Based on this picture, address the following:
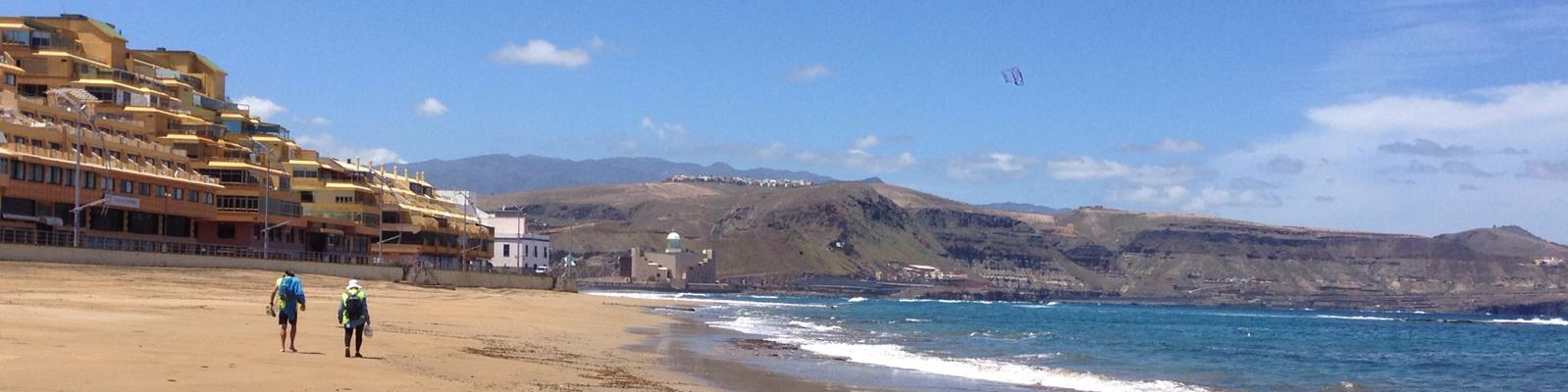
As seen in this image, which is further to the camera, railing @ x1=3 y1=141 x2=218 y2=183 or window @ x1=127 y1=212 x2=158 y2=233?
window @ x1=127 y1=212 x2=158 y2=233

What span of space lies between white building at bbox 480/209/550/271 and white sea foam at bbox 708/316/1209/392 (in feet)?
333

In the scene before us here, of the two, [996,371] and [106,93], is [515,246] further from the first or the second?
[996,371]

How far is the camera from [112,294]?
4619cm

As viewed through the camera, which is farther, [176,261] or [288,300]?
[176,261]

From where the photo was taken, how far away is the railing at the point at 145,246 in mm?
63834

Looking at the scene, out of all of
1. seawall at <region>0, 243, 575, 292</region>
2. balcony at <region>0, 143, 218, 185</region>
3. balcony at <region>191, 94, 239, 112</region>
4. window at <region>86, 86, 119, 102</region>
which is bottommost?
seawall at <region>0, 243, 575, 292</region>

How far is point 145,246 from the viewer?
243ft

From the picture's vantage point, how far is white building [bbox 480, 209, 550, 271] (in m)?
154

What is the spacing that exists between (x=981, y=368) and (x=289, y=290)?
20200mm

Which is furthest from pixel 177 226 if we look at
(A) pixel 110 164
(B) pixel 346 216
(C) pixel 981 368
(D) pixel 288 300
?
(D) pixel 288 300

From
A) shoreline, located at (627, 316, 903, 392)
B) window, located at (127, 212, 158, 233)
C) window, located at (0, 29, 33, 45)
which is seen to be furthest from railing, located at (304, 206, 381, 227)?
shoreline, located at (627, 316, 903, 392)

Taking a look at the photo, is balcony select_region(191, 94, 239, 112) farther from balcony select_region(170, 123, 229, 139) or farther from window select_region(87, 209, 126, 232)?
window select_region(87, 209, 126, 232)

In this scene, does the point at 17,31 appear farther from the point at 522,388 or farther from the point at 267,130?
the point at 522,388

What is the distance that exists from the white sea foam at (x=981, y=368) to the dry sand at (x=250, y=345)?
648cm
